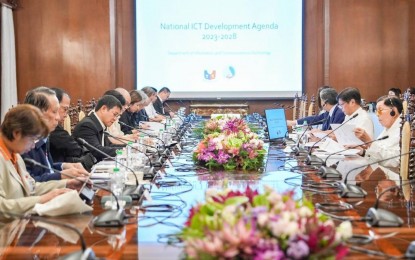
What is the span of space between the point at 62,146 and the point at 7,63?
530 centimetres

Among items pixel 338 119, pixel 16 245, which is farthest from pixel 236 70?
pixel 16 245

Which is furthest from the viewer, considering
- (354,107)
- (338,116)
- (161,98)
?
(161,98)

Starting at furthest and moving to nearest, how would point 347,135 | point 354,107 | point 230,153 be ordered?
point 354,107, point 347,135, point 230,153

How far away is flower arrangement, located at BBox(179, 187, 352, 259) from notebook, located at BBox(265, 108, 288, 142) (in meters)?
4.36

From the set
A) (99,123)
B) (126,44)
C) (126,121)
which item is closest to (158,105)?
(126,44)

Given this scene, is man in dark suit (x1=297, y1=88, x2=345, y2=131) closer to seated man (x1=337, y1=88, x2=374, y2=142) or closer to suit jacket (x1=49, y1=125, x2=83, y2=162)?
seated man (x1=337, y1=88, x2=374, y2=142)

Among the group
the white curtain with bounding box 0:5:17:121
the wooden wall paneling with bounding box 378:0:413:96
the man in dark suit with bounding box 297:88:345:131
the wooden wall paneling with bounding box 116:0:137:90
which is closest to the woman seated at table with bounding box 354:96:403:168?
the man in dark suit with bounding box 297:88:345:131

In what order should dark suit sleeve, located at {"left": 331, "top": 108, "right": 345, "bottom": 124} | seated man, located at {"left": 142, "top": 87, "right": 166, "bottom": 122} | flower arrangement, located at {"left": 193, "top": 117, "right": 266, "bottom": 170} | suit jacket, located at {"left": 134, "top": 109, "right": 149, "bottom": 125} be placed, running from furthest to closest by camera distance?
seated man, located at {"left": 142, "top": 87, "right": 166, "bottom": 122} → suit jacket, located at {"left": 134, "top": 109, "right": 149, "bottom": 125} → dark suit sleeve, located at {"left": 331, "top": 108, "right": 345, "bottom": 124} → flower arrangement, located at {"left": 193, "top": 117, "right": 266, "bottom": 170}

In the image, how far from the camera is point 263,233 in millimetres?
1473

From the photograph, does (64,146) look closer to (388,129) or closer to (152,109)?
(388,129)

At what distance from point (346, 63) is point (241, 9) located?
5.81 ft

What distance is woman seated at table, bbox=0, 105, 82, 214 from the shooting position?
262cm

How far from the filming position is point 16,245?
2068 mm

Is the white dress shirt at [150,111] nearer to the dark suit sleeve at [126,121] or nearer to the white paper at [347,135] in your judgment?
the dark suit sleeve at [126,121]
